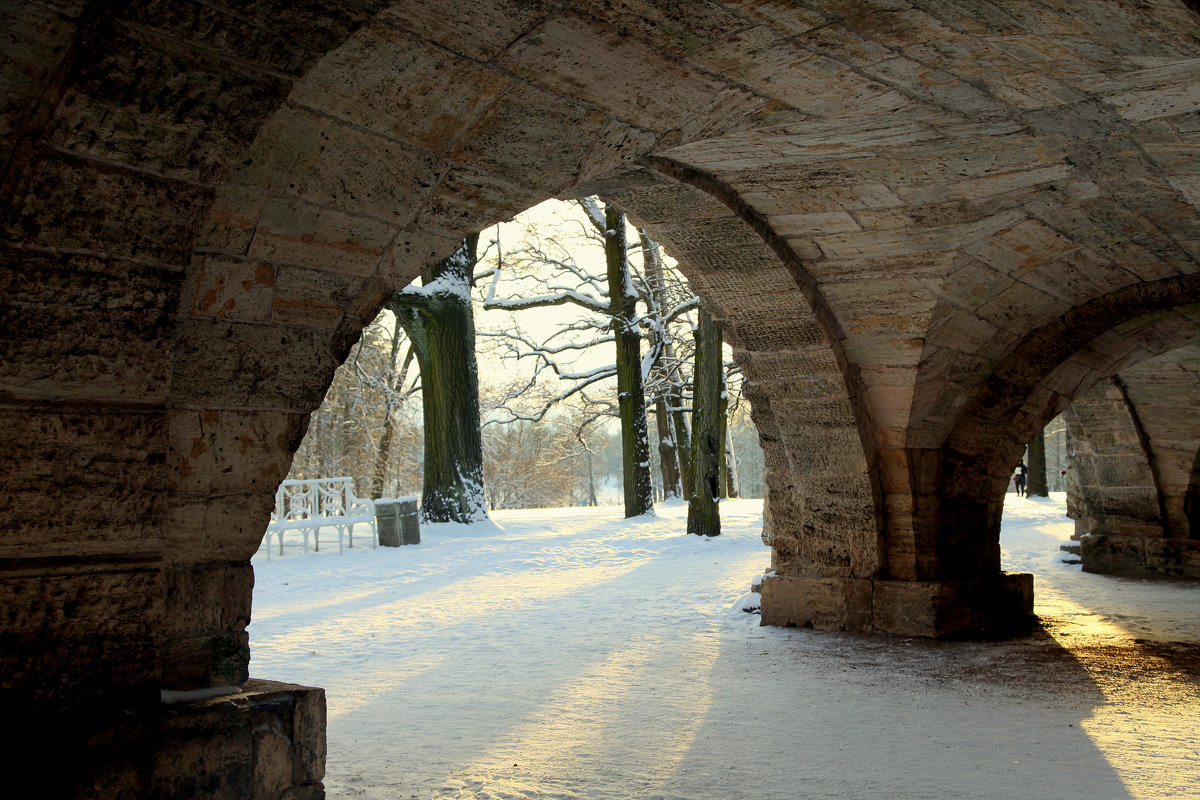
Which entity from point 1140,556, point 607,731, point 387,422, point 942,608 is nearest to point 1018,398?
point 942,608

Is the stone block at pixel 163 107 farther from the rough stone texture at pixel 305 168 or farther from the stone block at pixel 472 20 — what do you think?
the stone block at pixel 472 20

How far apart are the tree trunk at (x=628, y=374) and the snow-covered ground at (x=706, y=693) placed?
17.8 feet

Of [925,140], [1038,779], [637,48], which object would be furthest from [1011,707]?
[637,48]

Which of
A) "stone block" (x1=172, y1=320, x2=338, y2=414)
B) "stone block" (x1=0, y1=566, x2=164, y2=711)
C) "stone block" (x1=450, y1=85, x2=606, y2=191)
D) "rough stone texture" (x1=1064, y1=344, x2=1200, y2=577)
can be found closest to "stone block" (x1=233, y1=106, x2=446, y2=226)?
"stone block" (x1=450, y1=85, x2=606, y2=191)

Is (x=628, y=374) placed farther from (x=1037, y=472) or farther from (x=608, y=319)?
(x=1037, y=472)

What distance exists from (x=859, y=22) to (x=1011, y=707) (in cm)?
301

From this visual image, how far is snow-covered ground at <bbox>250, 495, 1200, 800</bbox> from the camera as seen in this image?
3365 millimetres

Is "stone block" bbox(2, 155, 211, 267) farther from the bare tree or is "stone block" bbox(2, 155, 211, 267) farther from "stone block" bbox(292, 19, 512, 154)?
the bare tree

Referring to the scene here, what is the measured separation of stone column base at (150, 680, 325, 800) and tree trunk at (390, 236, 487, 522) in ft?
28.4

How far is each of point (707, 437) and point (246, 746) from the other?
9.01m

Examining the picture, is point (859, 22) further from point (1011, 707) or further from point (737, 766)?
point (1011, 707)

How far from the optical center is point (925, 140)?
3.97 meters

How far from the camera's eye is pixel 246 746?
265 centimetres

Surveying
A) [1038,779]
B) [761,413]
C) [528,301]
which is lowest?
[1038,779]
